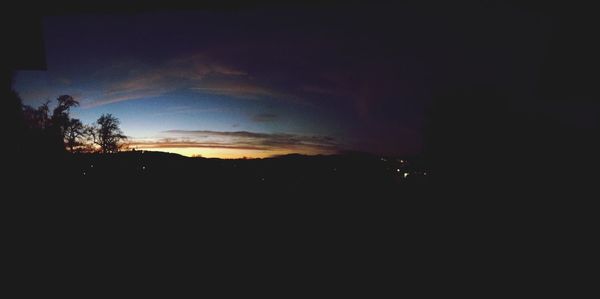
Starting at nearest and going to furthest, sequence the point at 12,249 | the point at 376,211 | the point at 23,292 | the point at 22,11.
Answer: the point at 22,11, the point at 23,292, the point at 12,249, the point at 376,211

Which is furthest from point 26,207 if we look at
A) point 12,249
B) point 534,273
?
point 534,273

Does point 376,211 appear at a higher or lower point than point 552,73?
lower

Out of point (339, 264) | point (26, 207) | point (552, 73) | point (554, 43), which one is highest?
point (554, 43)

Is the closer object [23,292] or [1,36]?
[1,36]

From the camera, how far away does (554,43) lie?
192 cm

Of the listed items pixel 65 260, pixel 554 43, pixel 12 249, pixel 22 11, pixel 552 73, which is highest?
pixel 22 11

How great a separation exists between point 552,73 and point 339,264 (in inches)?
168

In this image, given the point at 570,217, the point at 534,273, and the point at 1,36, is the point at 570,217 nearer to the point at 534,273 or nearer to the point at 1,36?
the point at 534,273

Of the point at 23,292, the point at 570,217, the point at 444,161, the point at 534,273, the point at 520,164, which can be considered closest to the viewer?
the point at 23,292

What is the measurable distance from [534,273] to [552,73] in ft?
12.5

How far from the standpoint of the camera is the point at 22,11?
1865mm

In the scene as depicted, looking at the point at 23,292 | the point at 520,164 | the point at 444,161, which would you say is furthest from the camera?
the point at 444,161

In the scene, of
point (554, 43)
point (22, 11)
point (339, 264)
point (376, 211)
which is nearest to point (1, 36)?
point (22, 11)

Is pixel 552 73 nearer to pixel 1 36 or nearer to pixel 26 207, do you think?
pixel 1 36
